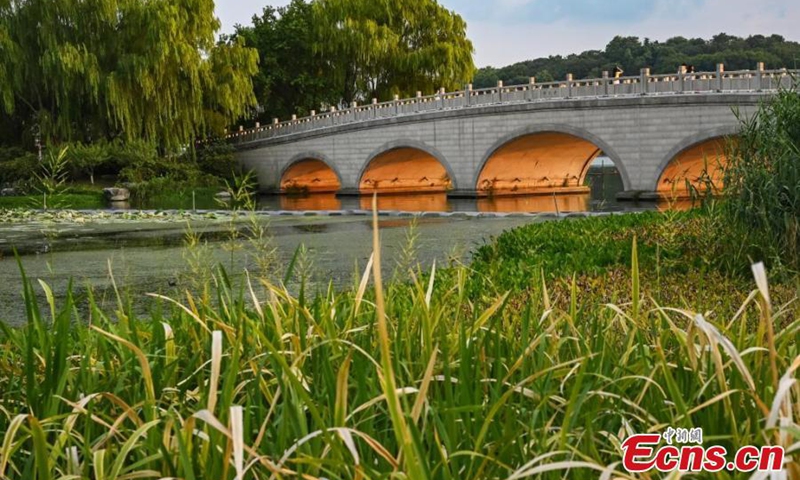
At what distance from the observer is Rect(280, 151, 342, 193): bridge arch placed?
104 feet

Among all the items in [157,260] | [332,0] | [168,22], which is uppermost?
[332,0]

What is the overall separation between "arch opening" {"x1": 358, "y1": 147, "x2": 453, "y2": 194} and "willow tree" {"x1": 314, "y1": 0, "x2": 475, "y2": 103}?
3305 millimetres

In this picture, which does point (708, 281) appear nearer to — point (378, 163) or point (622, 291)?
point (622, 291)

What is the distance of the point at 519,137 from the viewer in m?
25.4

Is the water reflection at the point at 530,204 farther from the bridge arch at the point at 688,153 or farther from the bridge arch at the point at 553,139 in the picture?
the bridge arch at the point at 688,153

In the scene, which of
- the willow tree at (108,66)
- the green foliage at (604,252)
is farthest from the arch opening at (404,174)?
the green foliage at (604,252)

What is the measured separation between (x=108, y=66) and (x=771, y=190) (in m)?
22.9

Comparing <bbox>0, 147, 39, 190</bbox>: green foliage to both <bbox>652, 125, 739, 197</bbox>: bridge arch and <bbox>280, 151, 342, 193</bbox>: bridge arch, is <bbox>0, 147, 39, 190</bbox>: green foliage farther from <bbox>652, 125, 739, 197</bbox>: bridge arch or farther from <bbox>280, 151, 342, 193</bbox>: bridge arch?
<bbox>652, 125, 739, 197</bbox>: bridge arch

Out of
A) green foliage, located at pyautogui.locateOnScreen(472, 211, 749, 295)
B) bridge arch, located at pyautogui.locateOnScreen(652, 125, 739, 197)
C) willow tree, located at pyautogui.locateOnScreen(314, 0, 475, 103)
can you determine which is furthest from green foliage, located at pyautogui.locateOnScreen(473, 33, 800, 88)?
green foliage, located at pyautogui.locateOnScreen(472, 211, 749, 295)

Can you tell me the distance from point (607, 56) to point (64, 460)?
6348cm

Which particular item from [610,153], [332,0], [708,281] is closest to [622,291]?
[708,281]

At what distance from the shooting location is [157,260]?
988cm

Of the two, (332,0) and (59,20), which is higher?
(332,0)

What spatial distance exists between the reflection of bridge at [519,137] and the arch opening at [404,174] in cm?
5
